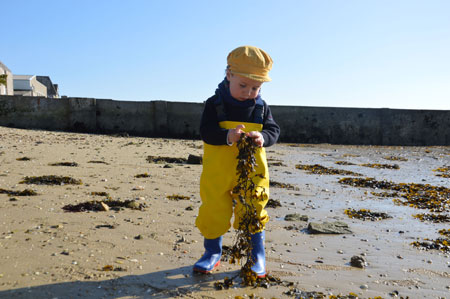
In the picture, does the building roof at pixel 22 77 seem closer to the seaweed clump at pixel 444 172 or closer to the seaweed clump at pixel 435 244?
the seaweed clump at pixel 444 172

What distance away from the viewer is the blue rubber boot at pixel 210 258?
2762mm

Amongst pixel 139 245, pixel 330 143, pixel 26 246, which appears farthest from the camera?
pixel 330 143

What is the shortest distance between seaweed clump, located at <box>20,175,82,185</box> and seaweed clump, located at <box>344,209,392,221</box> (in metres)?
3.58

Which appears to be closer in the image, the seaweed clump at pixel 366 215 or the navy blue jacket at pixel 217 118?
the navy blue jacket at pixel 217 118

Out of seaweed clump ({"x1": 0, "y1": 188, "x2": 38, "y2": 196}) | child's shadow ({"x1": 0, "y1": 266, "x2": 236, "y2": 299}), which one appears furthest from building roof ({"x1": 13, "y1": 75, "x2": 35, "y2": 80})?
child's shadow ({"x1": 0, "y1": 266, "x2": 236, "y2": 299})

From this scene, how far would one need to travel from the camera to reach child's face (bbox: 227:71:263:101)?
274cm

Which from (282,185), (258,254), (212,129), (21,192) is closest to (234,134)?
(212,129)

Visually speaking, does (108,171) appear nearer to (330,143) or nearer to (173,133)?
(173,133)

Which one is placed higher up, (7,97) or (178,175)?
(7,97)

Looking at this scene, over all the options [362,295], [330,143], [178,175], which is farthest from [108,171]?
[330,143]

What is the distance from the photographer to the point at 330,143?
58.1 ft

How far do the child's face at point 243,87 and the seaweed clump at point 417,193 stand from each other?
3471mm

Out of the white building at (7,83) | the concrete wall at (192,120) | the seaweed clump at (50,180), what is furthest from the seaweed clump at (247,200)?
the white building at (7,83)

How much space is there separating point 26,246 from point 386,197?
16.0 feet
